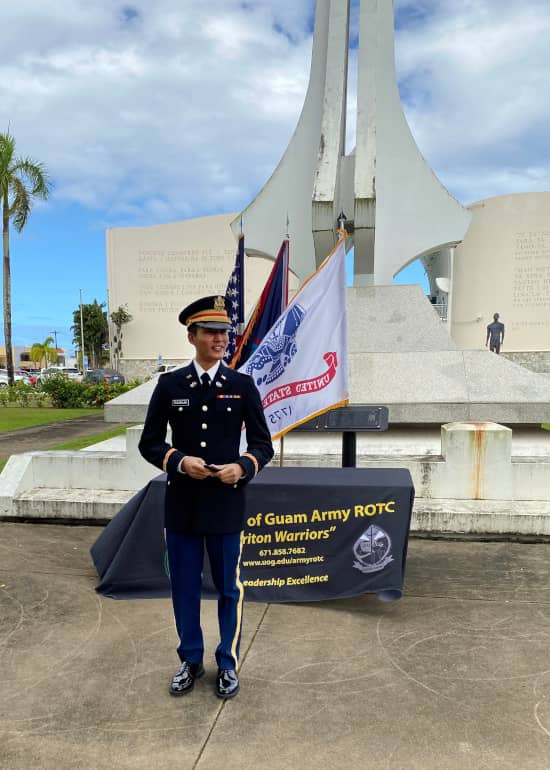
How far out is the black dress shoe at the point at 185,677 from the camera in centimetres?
257

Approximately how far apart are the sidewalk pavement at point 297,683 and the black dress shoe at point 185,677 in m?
0.04

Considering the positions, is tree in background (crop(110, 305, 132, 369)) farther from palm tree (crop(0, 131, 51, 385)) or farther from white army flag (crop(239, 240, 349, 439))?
white army flag (crop(239, 240, 349, 439))

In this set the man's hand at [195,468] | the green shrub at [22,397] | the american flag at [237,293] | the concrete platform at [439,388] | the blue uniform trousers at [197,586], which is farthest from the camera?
the green shrub at [22,397]

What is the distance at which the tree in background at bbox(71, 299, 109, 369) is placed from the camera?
66625mm

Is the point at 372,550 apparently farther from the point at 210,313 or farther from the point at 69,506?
the point at 69,506

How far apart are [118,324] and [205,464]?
42219mm

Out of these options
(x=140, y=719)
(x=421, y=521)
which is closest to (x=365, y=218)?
(x=421, y=521)

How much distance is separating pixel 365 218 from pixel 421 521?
22.5ft

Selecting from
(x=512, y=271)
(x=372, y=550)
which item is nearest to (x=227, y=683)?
(x=372, y=550)

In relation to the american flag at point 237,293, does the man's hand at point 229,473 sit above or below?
below

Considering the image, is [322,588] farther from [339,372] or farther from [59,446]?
[59,446]

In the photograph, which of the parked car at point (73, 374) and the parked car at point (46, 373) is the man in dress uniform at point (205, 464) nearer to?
the parked car at point (46, 373)

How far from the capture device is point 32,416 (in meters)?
16.1

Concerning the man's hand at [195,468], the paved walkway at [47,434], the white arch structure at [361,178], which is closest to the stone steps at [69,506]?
the man's hand at [195,468]
